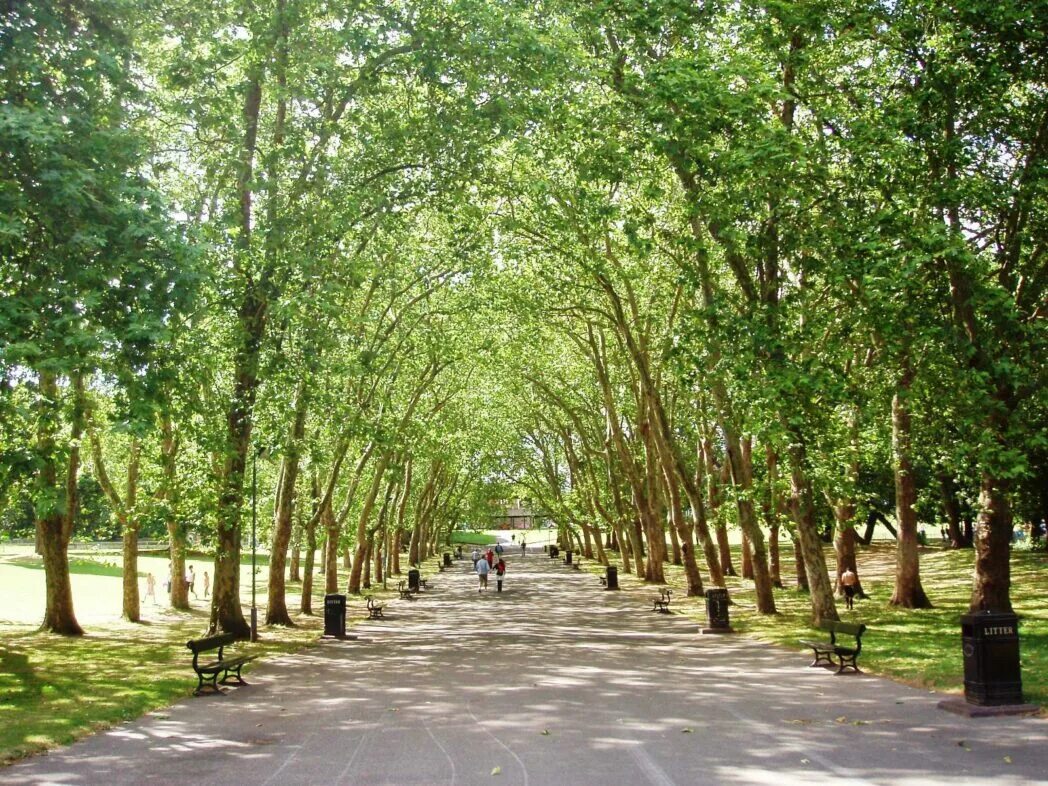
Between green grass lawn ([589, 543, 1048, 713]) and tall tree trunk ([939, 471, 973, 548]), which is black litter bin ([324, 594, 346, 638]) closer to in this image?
green grass lawn ([589, 543, 1048, 713])

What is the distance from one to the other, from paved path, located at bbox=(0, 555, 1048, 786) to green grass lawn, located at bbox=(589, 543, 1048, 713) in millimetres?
1050

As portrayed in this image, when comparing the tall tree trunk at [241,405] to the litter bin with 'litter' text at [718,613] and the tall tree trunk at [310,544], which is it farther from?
the litter bin with 'litter' text at [718,613]

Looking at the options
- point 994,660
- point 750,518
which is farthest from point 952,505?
point 994,660

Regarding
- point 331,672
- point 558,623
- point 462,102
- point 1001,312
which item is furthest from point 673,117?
point 558,623

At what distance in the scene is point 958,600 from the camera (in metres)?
25.7

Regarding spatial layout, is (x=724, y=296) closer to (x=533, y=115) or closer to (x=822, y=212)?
(x=822, y=212)

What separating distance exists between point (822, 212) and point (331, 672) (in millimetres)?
10967

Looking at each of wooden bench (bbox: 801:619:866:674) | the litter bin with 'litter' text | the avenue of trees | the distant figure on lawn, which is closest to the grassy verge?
the avenue of trees

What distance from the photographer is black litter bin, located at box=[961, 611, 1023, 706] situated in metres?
10.4

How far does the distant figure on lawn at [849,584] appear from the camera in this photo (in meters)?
24.7

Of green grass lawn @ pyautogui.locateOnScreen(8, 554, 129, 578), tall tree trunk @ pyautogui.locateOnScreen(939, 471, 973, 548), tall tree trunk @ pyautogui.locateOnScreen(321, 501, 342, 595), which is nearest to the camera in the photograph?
tall tree trunk @ pyautogui.locateOnScreen(321, 501, 342, 595)

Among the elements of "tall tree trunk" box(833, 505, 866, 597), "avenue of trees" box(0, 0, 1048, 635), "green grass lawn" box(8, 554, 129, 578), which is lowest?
"green grass lawn" box(8, 554, 129, 578)

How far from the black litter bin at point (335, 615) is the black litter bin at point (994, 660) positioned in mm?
14359

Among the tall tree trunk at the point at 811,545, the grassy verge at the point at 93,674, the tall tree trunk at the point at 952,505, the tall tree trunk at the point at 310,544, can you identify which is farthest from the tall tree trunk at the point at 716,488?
the grassy verge at the point at 93,674
